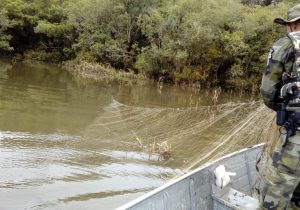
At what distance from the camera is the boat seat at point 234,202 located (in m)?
4.30

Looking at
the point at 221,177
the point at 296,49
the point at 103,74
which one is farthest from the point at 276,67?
the point at 103,74

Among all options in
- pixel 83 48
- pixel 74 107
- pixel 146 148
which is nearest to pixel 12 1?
pixel 83 48

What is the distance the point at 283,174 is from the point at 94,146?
6.53 meters

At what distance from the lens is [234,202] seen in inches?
172

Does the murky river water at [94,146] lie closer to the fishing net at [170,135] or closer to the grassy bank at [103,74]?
the fishing net at [170,135]

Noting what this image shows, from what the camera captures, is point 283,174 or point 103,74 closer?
point 283,174

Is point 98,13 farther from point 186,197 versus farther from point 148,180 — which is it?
point 186,197

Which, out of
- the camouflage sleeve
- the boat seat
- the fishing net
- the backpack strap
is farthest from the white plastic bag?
the fishing net

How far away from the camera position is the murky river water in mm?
6535

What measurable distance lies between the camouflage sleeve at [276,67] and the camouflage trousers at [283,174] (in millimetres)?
305

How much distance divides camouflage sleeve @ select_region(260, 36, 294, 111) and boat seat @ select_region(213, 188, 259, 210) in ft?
5.24

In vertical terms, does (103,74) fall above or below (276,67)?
below

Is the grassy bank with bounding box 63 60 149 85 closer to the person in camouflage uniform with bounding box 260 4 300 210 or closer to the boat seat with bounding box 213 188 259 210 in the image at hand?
the boat seat with bounding box 213 188 259 210

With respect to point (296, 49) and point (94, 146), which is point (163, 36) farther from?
point (296, 49)
